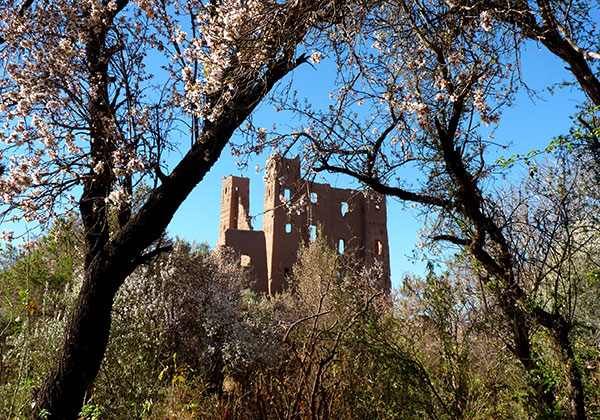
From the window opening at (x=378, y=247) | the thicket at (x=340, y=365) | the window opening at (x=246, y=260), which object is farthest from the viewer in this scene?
the window opening at (x=378, y=247)

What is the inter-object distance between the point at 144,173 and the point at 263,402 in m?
2.71

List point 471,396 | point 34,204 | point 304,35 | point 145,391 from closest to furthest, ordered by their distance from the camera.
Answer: point 304,35 < point 471,396 < point 34,204 < point 145,391

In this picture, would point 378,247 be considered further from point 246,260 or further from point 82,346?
point 82,346

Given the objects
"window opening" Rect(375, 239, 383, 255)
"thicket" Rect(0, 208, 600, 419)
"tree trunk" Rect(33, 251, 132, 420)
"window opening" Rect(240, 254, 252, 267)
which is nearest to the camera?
"thicket" Rect(0, 208, 600, 419)

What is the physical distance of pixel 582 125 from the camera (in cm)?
478

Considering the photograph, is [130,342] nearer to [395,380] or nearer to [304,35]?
[395,380]

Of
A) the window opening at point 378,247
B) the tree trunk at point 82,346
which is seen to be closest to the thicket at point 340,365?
the tree trunk at point 82,346

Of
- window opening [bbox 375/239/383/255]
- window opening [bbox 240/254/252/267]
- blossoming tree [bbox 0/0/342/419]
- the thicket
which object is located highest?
window opening [bbox 375/239/383/255]

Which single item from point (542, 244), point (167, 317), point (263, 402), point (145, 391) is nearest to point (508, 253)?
point (542, 244)

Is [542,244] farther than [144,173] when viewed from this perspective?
No

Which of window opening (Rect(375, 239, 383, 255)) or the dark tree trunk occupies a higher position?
window opening (Rect(375, 239, 383, 255))

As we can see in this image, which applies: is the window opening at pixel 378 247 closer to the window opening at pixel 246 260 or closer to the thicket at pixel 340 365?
the window opening at pixel 246 260

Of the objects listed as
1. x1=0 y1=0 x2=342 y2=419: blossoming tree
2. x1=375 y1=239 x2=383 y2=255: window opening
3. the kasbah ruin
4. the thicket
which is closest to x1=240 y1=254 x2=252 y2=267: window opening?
the kasbah ruin

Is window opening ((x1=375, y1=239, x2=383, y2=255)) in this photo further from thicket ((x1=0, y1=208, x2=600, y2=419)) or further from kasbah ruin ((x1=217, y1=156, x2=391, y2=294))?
thicket ((x1=0, y1=208, x2=600, y2=419))
